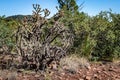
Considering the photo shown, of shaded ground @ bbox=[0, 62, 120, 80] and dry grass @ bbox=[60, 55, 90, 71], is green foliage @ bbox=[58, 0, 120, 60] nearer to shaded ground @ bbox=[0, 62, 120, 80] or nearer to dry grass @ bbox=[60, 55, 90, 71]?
dry grass @ bbox=[60, 55, 90, 71]

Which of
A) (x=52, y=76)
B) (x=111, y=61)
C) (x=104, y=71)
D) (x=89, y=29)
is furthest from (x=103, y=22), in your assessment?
(x=52, y=76)

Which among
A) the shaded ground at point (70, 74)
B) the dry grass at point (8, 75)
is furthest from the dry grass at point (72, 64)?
the dry grass at point (8, 75)

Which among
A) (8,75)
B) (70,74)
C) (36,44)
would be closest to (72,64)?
(70,74)

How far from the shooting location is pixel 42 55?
30.3ft

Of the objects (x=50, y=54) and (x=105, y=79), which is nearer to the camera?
(x=105, y=79)

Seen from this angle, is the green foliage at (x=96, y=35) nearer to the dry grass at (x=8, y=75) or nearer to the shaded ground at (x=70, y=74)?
the shaded ground at (x=70, y=74)

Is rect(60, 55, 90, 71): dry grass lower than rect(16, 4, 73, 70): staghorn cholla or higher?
lower

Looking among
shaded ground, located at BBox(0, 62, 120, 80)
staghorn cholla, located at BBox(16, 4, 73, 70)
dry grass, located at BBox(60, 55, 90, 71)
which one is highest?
staghorn cholla, located at BBox(16, 4, 73, 70)

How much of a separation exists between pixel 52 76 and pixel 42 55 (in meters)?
0.86

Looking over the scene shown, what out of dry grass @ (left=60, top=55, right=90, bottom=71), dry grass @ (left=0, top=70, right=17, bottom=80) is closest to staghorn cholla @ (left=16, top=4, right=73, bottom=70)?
dry grass @ (left=60, top=55, right=90, bottom=71)

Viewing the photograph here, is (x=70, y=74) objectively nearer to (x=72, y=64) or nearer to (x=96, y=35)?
(x=72, y=64)

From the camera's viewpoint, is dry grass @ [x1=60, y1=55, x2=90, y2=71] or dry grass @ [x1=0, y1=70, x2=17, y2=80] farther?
dry grass @ [x1=60, y1=55, x2=90, y2=71]

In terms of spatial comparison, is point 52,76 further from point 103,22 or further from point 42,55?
point 103,22

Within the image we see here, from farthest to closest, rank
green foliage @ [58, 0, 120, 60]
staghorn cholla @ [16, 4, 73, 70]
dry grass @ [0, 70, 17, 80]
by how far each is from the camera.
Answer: green foliage @ [58, 0, 120, 60] < staghorn cholla @ [16, 4, 73, 70] < dry grass @ [0, 70, 17, 80]
